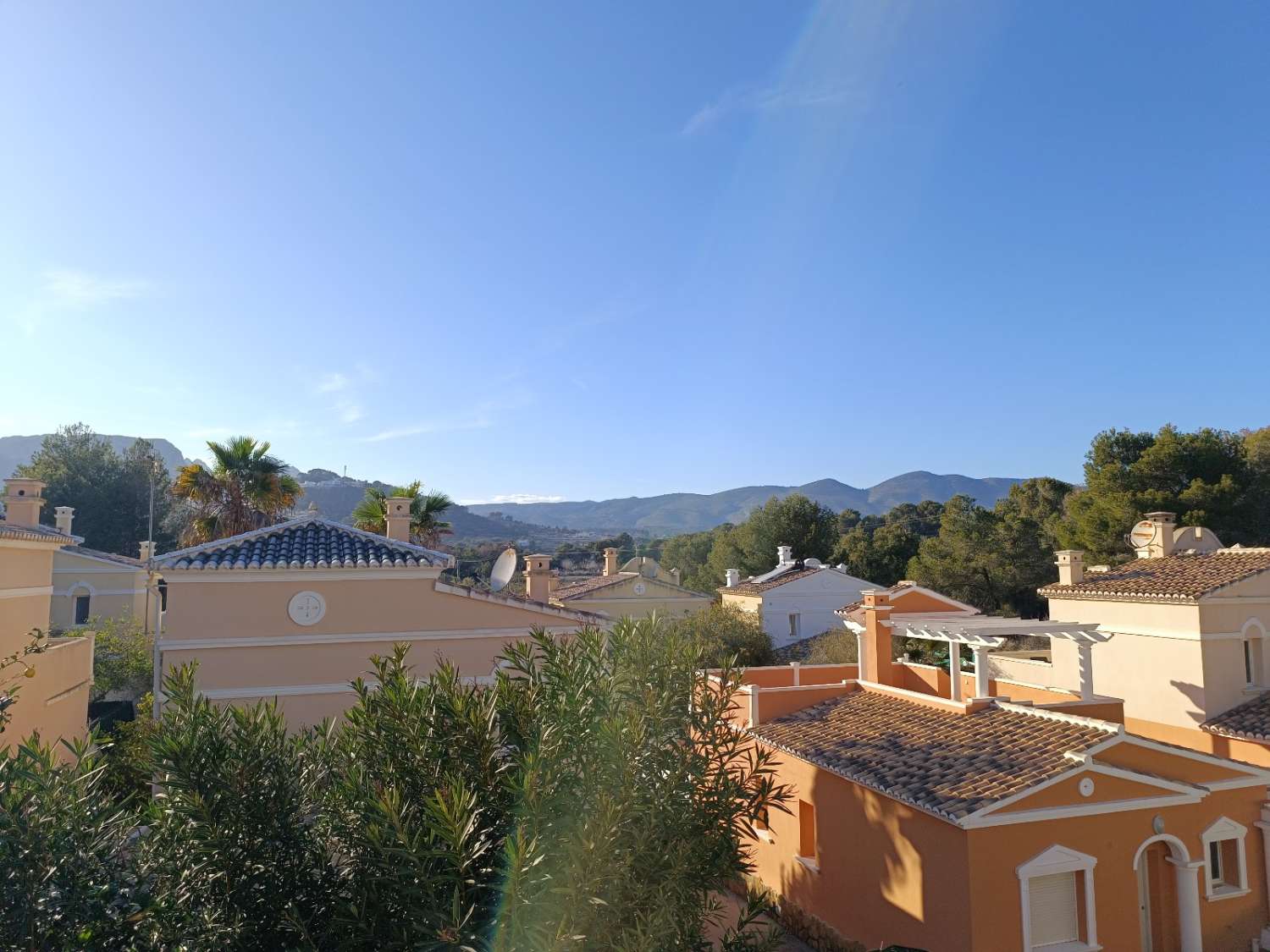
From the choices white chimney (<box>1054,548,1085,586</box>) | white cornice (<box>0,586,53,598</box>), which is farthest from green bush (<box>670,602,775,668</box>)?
white cornice (<box>0,586,53,598</box>)

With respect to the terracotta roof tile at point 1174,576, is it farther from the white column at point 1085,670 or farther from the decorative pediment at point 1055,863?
the decorative pediment at point 1055,863

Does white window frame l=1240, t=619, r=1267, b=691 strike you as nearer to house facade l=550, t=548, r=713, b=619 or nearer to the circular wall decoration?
the circular wall decoration

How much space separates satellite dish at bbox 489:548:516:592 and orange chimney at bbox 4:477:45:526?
10.7m

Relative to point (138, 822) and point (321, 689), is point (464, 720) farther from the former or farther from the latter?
point (321, 689)

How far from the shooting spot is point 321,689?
1461 centimetres

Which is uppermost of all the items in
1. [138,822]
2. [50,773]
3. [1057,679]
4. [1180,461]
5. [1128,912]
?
[1180,461]

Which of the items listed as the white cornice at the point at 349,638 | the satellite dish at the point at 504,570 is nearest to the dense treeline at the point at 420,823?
the white cornice at the point at 349,638

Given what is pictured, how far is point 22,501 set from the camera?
17.7m

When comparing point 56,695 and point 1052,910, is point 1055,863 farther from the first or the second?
point 56,695

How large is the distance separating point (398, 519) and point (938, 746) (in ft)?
40.6

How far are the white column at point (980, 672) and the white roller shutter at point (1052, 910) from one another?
339 centimetres

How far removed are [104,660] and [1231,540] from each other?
45.8 metres

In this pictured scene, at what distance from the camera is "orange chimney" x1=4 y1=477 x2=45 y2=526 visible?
17.5m

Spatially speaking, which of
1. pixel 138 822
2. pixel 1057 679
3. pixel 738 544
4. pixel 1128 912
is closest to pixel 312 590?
pixel 138 822
